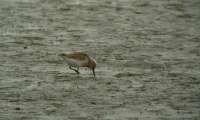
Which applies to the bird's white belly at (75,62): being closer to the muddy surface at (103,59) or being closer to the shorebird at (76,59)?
the shorebird at (76,59)

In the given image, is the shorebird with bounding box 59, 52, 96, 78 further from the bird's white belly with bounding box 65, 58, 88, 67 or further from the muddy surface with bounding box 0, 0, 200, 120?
the muddy surface with bounding box 0, 0, 200, 120

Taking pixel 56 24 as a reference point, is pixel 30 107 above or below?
above

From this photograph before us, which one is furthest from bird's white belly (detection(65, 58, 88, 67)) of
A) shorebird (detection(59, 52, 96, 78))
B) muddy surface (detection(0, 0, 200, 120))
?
muddy surface (detection(0, 0, 200, 120))

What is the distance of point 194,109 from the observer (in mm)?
10523

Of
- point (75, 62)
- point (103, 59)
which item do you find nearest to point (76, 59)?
point (75, 62)

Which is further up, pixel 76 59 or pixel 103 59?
pixel 76 59

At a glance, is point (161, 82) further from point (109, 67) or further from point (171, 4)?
point (171, 4)

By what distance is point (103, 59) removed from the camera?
521 inches

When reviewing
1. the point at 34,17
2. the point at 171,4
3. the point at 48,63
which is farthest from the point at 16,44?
the point at 171,4

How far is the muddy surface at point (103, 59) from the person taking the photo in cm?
1046

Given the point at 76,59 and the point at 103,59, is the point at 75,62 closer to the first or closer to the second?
the point at 76,59

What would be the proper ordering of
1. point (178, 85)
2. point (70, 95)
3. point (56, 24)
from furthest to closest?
point (56, 24) < point (178, 85) < point (70, 95)

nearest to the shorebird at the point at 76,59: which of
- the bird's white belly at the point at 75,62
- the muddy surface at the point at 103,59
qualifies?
the bird's white belly at the point at 75,62

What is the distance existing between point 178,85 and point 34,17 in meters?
5.61
